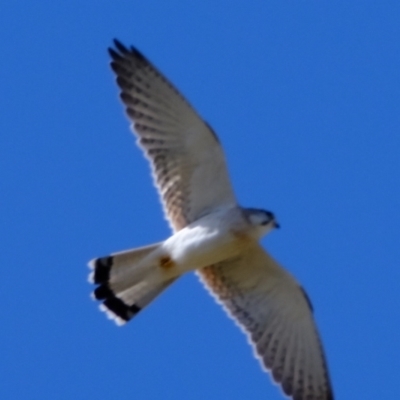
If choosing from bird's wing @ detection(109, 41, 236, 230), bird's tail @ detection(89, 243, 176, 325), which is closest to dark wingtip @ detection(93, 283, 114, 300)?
bird's tail @ detection(89, 243, 176, 325)

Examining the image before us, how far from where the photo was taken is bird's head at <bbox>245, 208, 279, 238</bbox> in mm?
12508

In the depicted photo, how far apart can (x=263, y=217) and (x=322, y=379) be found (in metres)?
1.68

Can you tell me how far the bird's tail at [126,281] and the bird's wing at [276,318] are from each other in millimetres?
588

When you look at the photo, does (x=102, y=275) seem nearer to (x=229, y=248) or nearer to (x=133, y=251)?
(x=133, y=251)

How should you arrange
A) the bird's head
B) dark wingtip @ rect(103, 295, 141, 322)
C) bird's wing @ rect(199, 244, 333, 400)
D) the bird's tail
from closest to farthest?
the bird's head → the bird's tail → dark wingtip @ rect(103, 295, 141, 322) → bird's wing @ rect(199, 244, 333, 400)

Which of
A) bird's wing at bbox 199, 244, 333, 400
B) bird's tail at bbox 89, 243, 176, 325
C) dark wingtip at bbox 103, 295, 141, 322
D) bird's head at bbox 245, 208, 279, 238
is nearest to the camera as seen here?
bird's head at bbox 245, 208, 279, 238

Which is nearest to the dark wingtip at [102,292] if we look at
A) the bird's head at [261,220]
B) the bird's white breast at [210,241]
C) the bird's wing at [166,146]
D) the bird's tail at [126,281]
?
the bird's tail at [126,281]

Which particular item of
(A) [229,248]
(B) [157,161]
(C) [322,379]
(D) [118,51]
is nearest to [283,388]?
(C) [322,379]

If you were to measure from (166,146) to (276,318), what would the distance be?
188 centimetres

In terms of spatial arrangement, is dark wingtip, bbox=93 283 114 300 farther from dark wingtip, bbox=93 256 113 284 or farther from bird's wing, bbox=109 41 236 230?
bird's wing, bbox=109 41 236 230

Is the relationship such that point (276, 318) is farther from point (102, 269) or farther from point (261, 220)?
point (102, 269)

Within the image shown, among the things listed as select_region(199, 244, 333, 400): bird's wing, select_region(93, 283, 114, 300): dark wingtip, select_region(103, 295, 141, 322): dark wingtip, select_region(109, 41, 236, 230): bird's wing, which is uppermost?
select_region(109, 41, 236, 230): bird's wing

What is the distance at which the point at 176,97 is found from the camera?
41.9 feet

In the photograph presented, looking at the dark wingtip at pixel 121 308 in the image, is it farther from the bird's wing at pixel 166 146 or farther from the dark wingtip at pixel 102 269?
the bird's wing at pixel 166 146
